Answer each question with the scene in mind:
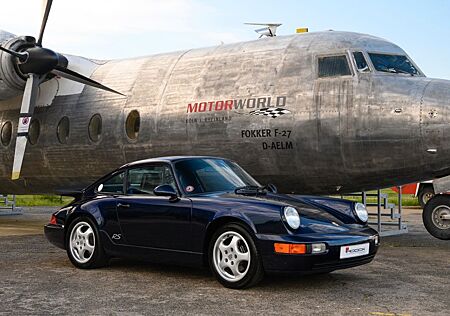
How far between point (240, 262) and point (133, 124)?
693cm

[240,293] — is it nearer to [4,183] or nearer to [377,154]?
[377,154]

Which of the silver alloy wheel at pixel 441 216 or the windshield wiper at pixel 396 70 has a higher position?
the windshield wiper at pixel 396 70

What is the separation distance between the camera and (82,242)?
768cm

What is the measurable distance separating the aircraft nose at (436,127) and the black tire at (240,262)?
15.0 feet

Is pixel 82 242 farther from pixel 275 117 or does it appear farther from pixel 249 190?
pixel 275 117

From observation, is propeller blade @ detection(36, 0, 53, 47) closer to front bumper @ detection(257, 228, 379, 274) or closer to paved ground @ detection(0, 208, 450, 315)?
paved ground @ detection(0, 208, 450, 315)

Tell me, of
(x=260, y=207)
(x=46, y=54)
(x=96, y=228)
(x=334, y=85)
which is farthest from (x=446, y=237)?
(x=46, y=54)

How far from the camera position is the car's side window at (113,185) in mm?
7645

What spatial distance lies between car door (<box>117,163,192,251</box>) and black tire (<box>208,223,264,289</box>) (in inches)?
15.3

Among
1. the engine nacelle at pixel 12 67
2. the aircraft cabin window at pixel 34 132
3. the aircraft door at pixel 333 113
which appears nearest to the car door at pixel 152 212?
the aircraft door at pixel 333 113

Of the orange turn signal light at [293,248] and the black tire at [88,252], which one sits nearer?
the orange turn signal light at [293,248]

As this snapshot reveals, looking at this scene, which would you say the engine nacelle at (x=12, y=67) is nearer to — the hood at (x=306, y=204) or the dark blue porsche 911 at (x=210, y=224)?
the dark blue porsche 911 at (x=210, y=224)

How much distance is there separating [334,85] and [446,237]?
3493 mm

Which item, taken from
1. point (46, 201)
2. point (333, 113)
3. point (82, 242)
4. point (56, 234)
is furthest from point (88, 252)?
point (46, 201)
